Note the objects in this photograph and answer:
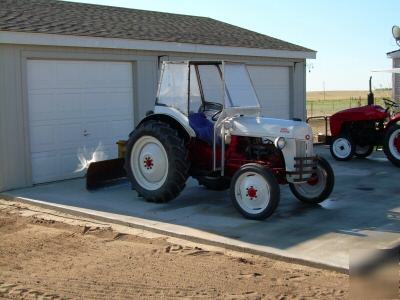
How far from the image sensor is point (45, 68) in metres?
10.7

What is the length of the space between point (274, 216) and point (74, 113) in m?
5.02

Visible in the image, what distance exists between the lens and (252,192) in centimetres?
759

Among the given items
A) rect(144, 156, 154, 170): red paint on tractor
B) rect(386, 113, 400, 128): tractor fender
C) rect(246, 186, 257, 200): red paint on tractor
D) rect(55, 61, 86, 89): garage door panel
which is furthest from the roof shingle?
rect(246, 186, 257, 200): red paint on tractor

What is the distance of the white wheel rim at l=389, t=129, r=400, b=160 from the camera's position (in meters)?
12.2

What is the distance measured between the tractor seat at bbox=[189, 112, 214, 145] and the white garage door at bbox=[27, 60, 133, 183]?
3.41 metres

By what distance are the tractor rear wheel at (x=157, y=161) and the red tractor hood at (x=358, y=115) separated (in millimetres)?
5951

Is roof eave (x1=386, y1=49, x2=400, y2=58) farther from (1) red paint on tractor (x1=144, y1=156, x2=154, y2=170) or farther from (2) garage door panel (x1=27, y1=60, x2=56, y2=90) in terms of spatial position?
(1) red paint on tractor (x1=144, y1=156, x2=154, y2=170)

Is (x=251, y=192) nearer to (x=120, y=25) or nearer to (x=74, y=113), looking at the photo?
(x=74, y=113)

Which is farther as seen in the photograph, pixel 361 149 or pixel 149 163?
pixel 361 149

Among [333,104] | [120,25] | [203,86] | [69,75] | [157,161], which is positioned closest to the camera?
[157,161]

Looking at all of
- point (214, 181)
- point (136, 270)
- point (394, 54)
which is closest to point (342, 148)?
point (214, 181)

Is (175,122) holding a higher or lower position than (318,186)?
higher

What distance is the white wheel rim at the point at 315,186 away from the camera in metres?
8.38

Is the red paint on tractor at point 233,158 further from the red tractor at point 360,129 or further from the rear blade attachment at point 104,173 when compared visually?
the red tractor at point 360,129
